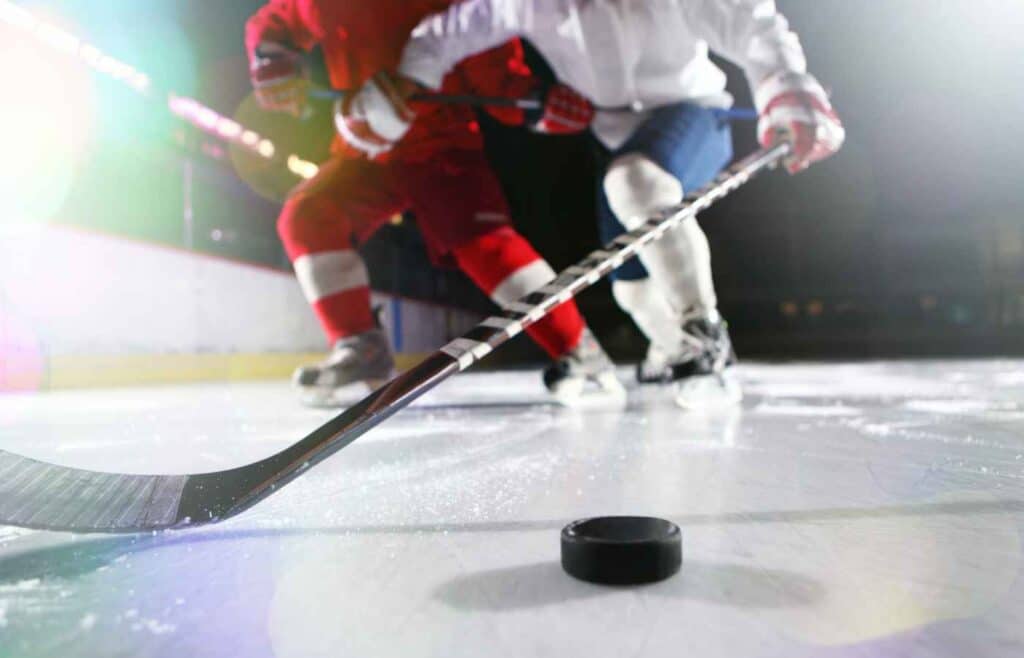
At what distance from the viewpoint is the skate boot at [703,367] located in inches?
50.1

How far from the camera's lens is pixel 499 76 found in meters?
1.64

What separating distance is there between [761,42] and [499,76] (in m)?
0.66

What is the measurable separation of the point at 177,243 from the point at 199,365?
2.22 ft

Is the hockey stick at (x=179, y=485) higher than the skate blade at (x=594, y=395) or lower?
higher

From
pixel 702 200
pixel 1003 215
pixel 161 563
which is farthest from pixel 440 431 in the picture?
pixel 1003 215

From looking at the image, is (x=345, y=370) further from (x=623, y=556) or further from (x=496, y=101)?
(x=623, y=556)

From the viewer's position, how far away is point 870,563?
0.40 m

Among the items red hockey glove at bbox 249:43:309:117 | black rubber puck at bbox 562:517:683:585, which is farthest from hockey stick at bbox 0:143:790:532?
red hockey glove at bbox 249:43:309:117

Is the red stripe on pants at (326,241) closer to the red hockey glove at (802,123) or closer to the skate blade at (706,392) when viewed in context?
the skate blade at (706,392)

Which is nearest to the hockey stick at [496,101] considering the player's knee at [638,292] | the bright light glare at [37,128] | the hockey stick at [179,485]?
the player's knee at [638,292]

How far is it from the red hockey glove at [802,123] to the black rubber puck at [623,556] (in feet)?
3.25

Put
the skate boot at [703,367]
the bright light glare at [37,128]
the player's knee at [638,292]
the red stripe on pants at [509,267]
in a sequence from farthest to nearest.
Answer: the bright light glare at [37,128]
the player's knee at [638,292]
the red stripe on pants at [509,267]
the skate boot at [703,367]

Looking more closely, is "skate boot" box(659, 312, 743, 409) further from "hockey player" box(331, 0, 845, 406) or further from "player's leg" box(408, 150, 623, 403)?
"player's leg" box(408, 150, 623, 403)

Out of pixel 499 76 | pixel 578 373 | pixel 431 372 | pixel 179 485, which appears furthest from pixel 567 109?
pixel 179 485
